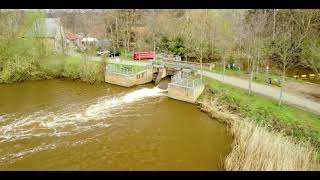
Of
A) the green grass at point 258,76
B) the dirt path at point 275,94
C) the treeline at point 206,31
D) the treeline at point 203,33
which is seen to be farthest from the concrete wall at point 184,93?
the treeline at point 206,31

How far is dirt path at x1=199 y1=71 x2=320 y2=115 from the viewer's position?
1625cm

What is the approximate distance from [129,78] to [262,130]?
15.3 m

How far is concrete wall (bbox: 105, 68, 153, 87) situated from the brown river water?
2209 mm

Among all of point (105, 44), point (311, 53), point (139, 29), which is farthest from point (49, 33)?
point (311, 53)

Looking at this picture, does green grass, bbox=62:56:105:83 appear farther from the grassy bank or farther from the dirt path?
the dirt path

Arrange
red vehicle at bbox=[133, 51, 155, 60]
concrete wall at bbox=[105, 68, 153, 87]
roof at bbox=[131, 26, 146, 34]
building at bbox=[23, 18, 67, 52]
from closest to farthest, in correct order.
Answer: concrete wall at bbox=[105, 68, 153, 87]
building at bbox=[23, 18, 67, 52]
red vehicle at bbox=[133, 51, 155, 60]
roof at bbox=[131, 26, 146, 34]

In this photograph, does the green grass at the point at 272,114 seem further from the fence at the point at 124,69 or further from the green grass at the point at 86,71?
the green grass at the point at 86,71

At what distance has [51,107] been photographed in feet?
67.3

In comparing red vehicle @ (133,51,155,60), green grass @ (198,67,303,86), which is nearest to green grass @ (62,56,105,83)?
red vehicle @ (133,51,155,60)

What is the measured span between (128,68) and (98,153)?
1395cm

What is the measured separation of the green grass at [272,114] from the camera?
534 inches

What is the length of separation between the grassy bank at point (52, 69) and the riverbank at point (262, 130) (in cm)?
1148

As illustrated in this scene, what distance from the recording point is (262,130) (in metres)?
12.7
